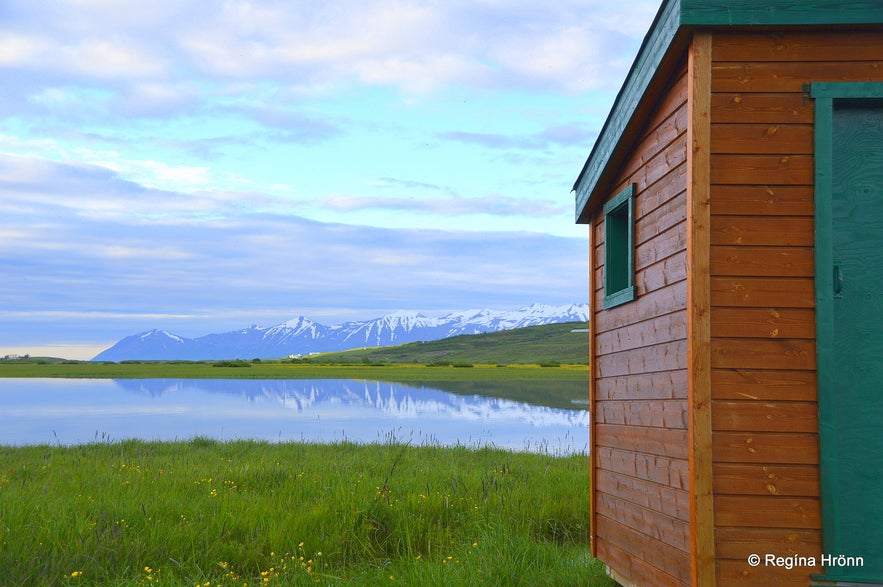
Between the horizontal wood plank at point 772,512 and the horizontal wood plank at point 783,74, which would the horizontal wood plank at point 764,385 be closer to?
the horizontal wood plank at point 772,512

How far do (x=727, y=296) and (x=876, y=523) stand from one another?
1.98 m

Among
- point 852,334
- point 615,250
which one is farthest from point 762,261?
point 615,250

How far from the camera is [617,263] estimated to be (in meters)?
8.30

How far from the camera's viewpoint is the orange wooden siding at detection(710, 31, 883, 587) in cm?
562

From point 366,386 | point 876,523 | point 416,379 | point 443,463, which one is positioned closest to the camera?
point 876,523

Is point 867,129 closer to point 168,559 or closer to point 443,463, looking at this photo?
point 168,559

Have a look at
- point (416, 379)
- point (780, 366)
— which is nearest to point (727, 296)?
point (780, 366)

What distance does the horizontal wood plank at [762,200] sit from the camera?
5.76m

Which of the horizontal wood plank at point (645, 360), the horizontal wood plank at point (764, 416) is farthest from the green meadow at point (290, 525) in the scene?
the horizontal wood plank at point (764, 416)

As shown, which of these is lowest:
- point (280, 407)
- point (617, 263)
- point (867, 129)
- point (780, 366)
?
point (280, 407)

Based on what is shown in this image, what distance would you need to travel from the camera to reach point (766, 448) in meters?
5.64

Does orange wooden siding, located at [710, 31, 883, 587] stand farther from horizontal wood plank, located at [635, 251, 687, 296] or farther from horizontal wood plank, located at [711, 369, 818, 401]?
horizontal wood plank, located at [635, 251, 687, 296]

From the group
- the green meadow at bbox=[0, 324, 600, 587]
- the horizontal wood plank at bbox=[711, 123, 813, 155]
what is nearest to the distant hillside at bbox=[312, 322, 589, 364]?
the green meadow at bbox=[0, 324, 600, 587]

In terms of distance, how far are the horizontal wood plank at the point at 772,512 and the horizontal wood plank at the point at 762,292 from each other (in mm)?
1442
